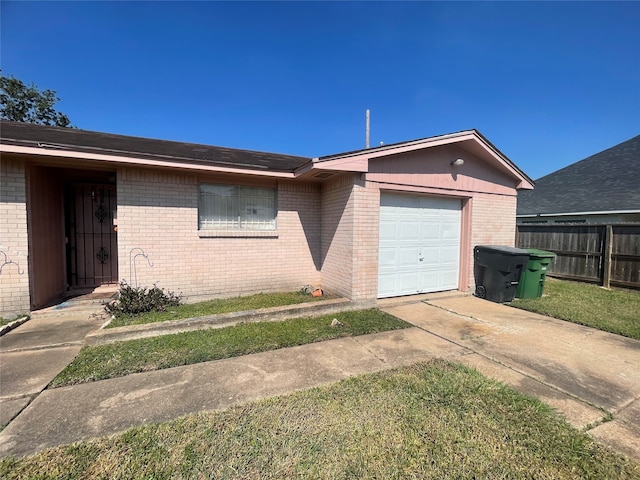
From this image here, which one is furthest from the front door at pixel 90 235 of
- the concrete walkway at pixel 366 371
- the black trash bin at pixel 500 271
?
the black trash bin at pixel 500 271

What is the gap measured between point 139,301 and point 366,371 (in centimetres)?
447

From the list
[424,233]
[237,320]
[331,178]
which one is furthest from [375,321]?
[331,178]

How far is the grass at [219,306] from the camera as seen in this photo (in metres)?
5.04

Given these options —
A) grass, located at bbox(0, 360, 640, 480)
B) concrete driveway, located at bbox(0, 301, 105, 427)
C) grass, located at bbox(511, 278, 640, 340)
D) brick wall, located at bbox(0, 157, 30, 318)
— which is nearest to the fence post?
grass, located at bbox(511, 278, 640, 340)

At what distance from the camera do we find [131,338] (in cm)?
445

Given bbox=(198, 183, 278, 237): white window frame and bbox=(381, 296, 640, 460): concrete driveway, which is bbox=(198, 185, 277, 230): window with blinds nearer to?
bbox=(198, 183, 278, 237): white window frame

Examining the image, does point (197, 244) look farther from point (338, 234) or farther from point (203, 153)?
point (338, 234)

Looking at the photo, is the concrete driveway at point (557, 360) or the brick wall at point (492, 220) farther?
the brick wall at point (492, 220)

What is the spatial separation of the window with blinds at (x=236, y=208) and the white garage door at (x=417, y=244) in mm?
2760

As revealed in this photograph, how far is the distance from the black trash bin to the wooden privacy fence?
12.9ft

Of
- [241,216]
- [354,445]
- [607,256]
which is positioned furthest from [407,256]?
[607,256]

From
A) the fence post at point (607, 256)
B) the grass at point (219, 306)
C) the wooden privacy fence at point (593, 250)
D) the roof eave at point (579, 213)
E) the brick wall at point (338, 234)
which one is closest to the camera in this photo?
the grass at point (219, 306)

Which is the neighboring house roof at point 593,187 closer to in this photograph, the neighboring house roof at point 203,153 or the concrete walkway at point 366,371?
the neighboring house roof at point 203,153

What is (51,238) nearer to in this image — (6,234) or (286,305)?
(6,234)
